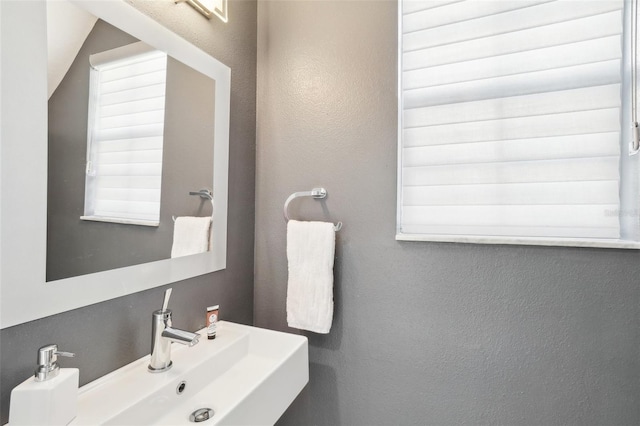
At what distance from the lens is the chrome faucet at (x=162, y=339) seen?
0.93 m

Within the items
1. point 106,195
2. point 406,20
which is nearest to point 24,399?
point 106,195

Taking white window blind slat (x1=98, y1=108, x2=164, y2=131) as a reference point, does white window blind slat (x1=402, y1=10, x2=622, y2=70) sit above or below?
above

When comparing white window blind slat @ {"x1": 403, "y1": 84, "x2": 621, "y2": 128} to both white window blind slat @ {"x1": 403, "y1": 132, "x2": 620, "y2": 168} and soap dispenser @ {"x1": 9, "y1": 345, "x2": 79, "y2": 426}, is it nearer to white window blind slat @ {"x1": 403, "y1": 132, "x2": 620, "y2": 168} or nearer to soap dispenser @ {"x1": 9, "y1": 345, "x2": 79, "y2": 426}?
white window blind slat @ {"x1": 403, "y1": 132, "x2": 620, "y2": 168}

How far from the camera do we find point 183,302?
3.76ft

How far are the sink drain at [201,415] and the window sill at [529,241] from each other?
879mm

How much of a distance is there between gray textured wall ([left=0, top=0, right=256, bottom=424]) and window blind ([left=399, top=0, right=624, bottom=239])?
715 mm

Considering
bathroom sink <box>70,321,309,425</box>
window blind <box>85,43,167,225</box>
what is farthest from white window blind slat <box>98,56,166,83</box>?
bathroom sink <box>70,321,309,425</box>

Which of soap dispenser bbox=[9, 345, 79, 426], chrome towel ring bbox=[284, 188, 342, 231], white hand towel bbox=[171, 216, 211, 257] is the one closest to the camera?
soap dispenser bbox=[9, 345, 79, 426]

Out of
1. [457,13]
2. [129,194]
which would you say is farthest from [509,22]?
[129,194]

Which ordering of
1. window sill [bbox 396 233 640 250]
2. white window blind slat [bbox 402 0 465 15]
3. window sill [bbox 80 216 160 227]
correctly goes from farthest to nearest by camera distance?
white window blind slat [bbox 402 0 465 15] → window sill [bbox 396 233 640 250] → window sill [bbox 80 216 160 227]

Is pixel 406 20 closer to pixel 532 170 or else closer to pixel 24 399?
pixel 532 170

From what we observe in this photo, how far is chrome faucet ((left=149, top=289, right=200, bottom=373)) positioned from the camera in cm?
93

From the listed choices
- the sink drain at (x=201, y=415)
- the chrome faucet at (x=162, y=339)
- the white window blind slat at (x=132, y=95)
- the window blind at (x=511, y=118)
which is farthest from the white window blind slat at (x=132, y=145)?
the window blind at (x=511, y=118)

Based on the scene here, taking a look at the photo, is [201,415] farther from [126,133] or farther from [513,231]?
[513,231]
